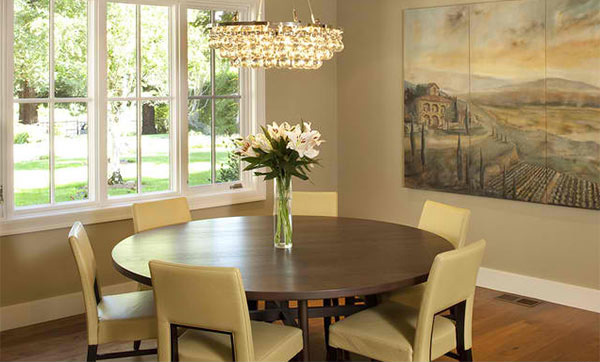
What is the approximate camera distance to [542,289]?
5.46 meters

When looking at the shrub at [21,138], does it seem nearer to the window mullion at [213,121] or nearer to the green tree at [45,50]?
the green tree at [45,50]

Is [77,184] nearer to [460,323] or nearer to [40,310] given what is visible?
[40,310]

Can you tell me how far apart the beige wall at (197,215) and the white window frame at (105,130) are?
0.09 m

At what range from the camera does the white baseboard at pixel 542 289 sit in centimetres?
520

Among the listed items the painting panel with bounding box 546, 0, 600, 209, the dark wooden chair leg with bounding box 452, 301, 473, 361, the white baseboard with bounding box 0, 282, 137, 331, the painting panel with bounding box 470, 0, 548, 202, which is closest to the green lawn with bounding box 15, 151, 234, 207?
the white baseboard with bounding box 0, 282, 137, 331

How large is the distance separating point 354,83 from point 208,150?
1.54 m

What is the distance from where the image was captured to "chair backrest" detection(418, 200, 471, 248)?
4117 mm

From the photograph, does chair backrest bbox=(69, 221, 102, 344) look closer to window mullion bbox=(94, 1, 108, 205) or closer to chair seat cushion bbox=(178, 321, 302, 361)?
chair seat cushion bbox=(178, 321, 302, 361)

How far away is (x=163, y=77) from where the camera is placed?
5.61 meters

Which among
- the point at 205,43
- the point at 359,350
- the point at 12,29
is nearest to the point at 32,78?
the point at 12,29

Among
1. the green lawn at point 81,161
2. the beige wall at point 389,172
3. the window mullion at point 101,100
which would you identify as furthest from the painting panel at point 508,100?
the window mullion at point 101,100

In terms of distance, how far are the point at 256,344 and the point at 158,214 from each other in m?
1.62

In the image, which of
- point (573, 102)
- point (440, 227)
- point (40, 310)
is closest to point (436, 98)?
point (573, 102)

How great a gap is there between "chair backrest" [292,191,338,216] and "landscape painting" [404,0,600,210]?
1417 mm
